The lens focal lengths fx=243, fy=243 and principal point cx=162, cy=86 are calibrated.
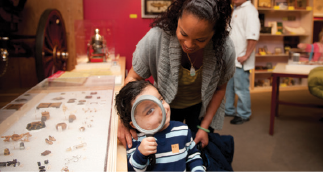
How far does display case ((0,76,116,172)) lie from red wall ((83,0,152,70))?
290 centimetres

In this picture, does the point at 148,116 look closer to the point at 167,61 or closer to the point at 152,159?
the point at 152,159

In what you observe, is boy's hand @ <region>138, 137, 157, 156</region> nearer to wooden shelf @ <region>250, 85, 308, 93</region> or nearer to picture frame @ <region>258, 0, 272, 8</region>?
wooden shelf @ <region>250, 85, 308, 93</region>

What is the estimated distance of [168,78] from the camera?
3.89 ft

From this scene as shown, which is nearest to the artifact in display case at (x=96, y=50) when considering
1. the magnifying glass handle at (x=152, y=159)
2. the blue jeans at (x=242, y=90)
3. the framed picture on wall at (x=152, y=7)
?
the framed picture on wall at (x=152, y=7)

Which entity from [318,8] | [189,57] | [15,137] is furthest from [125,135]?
[318,8]

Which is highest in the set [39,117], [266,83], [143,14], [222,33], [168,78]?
[143,14]

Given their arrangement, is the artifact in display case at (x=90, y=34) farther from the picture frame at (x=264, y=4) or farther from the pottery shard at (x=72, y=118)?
the picture frame at (x=264, y=4)

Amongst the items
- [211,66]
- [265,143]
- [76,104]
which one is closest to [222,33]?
[211,66]

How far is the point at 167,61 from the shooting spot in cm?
114

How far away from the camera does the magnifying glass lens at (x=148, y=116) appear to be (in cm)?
73

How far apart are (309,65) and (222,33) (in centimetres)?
197

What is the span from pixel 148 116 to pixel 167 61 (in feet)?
1.50

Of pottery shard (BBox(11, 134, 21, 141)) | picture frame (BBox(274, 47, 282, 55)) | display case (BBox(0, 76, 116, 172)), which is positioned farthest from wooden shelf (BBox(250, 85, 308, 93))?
pottery shard (BBox(11, 134, 21, 141))

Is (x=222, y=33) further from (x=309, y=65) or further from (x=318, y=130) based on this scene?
(x=318, y=130)
